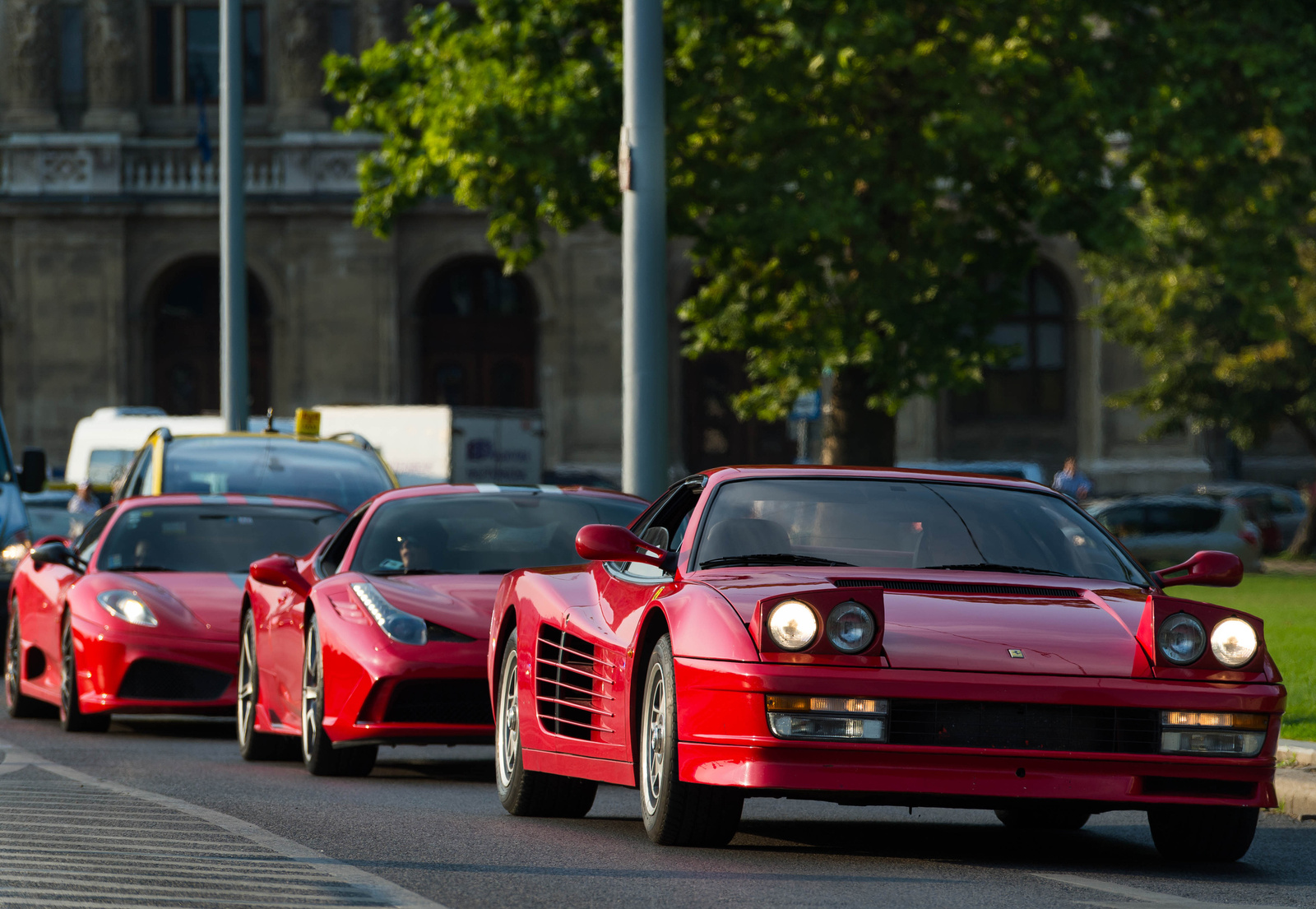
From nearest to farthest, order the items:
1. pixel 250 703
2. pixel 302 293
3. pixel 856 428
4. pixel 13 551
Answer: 1. pixel 250 703
2. pixel 13 551
3. pixel 856 428
4. pixel 302 293

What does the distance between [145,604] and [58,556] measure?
127cm

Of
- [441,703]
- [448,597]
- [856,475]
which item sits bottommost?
[441,703]

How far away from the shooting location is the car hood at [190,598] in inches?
516

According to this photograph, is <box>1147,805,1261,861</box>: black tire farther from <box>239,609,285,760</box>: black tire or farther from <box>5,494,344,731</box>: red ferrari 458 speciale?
<box>5,494,344,731</box>: red ferrari 458 speciale

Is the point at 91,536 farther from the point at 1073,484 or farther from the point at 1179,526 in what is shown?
the point at 1073,484

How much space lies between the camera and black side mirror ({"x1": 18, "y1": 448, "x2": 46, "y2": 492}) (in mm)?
18125

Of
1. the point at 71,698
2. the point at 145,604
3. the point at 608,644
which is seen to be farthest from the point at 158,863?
the point at 71,698

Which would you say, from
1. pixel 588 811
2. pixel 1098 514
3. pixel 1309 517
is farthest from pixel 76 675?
pixel 1309 517

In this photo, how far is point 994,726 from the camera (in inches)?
279

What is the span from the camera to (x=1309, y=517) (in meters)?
40.2

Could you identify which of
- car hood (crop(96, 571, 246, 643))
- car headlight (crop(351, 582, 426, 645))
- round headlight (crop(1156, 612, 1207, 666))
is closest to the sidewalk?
round headlight (crop(1156, 612, 1207, 666))

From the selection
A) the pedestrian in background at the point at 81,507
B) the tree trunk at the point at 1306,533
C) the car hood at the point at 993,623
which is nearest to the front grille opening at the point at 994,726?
the car hood at the point at 993,623

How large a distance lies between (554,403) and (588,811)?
37136 mm

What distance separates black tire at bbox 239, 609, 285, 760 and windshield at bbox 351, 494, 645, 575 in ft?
3.85
